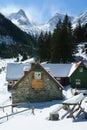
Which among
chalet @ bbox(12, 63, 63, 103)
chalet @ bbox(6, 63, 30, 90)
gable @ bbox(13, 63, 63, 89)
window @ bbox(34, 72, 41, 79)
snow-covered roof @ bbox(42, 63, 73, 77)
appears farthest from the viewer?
snow-covered roof @ bbox(42, 63, 73, 77)

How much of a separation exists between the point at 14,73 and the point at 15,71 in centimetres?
59

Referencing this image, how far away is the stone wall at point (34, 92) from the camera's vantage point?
50.4 meters

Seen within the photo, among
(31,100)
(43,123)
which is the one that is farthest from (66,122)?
(31,100)

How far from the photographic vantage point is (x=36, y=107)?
149 ft

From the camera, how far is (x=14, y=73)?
62781mm

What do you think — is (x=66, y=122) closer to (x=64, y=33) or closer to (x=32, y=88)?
(x=32, y=88)

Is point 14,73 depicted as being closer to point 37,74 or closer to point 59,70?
point 59,70

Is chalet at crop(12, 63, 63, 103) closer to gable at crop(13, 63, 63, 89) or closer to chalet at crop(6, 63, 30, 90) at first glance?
gable at crop(13, 63, 63, 89)

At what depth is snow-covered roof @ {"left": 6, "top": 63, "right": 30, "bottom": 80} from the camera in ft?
202

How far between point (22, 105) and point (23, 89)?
4.09 m

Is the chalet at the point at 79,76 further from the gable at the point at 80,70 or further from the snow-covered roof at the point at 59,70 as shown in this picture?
the snow-covered roof at the point at 59,70

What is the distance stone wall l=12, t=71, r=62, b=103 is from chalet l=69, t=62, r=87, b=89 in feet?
31.6

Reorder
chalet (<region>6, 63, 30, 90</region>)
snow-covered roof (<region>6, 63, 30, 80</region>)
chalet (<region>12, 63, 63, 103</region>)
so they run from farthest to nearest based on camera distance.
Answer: snow-covered roof (<region>6, 63, 30, 80</region>) < chalet (<region>6, 63, 30, 90</region>) < chalet (<region>12, 63, 63, 103</region>)

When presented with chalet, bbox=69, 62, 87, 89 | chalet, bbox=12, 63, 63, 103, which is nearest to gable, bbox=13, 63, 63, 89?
chalet, bbox=12, 63, 63, 103
